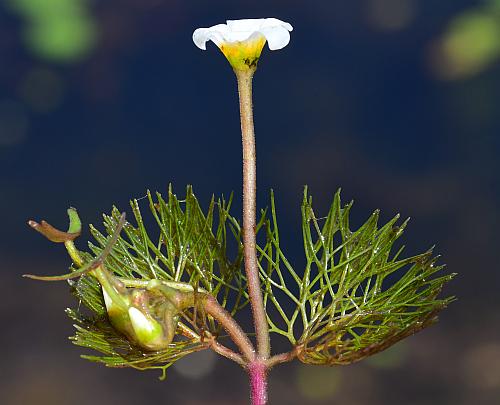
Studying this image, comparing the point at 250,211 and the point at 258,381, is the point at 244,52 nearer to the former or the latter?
the point at 250,211

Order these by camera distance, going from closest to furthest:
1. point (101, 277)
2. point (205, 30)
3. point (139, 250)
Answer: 1. point (101, 277)
2. point (205, 30)
3. point (139, 250)

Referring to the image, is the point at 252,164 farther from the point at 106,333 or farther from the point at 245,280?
the point at 106,333

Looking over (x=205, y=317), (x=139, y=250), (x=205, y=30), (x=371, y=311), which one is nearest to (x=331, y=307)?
(x=371, y=311)

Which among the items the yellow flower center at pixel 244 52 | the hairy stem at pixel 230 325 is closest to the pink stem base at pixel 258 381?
the hairy stem at pixel 230 325

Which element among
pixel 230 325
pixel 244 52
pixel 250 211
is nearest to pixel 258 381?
pixel 230 325

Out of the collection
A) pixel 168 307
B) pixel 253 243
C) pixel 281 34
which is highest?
pixel 281 34

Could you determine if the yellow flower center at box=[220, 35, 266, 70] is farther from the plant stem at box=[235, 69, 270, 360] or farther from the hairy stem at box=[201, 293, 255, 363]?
the hairy stem at box=[201, 293, 255, 363]
